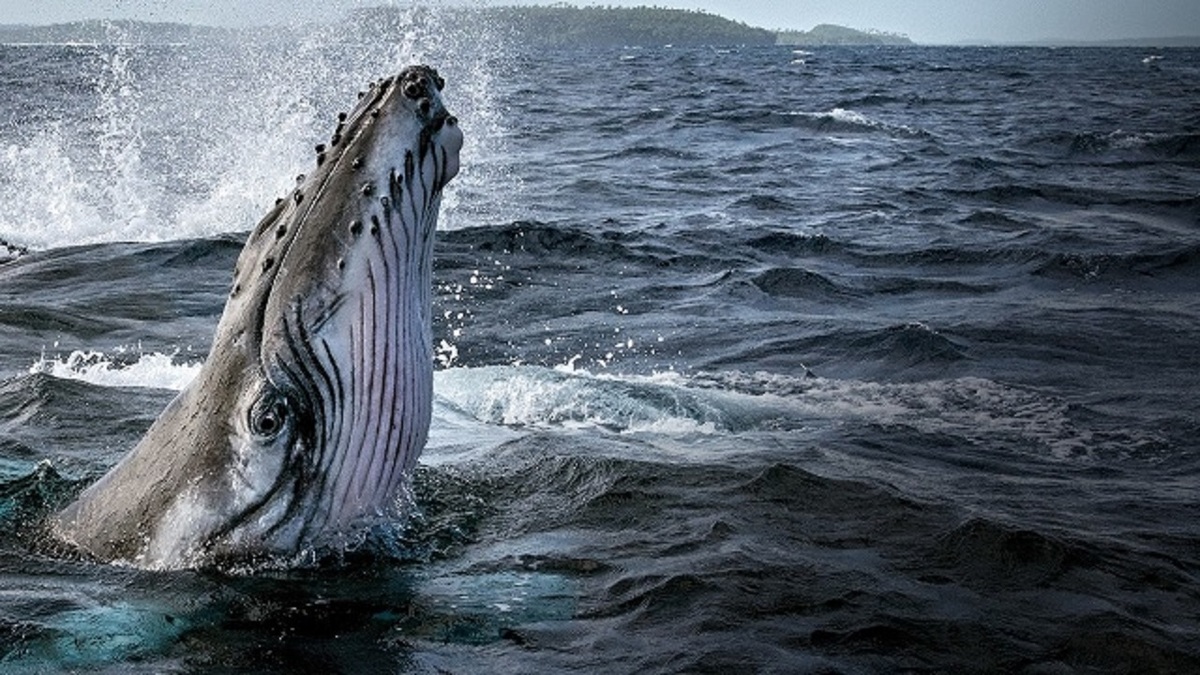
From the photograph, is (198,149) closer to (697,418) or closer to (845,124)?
(845,124)

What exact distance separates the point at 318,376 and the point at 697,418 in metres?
4.34

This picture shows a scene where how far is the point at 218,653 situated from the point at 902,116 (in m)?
37.6

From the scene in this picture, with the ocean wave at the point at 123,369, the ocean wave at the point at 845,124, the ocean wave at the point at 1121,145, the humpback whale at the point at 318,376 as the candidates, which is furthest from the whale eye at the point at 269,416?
the ocean wave at the point at 845,124

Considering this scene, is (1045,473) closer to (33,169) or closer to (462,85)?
(33,169)

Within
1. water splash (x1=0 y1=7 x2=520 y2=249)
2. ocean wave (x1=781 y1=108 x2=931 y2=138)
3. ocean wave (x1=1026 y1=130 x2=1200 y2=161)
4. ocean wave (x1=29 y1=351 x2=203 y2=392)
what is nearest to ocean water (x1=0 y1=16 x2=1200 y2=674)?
ocean wave (x1=29 y1=351 x2=203 y2=392)

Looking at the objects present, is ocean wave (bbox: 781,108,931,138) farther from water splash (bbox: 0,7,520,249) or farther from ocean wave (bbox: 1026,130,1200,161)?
water splash (bbox: 0,7,520,249)

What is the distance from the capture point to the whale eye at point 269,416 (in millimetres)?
5547

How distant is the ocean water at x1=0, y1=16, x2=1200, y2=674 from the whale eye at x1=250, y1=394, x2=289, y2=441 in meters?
0.62

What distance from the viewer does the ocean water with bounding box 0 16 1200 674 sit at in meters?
5.56

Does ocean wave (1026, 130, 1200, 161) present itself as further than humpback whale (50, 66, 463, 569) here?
Yes

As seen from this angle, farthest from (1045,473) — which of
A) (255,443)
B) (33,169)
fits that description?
(33,169)

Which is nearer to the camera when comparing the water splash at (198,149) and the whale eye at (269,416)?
the whale eye at (269,416)

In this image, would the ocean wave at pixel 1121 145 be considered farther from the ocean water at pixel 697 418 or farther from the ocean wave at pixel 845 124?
the ocean wave at pixel 845 124

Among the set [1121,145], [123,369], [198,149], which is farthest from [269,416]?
[1121,145]
